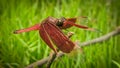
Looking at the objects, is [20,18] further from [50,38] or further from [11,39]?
[50,38]

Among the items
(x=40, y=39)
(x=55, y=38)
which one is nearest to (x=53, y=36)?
(x=55, y=38)

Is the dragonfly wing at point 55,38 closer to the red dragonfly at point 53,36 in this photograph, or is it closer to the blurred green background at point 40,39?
the red dragonfly at point 53,36

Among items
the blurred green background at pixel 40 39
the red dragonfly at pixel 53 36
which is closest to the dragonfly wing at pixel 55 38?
the red dragonfly at pixel 53 36

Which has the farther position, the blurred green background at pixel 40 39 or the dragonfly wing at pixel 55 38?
the blurred green background at pixel 40 39

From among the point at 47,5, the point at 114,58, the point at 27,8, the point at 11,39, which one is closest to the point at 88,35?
the point at 114,58

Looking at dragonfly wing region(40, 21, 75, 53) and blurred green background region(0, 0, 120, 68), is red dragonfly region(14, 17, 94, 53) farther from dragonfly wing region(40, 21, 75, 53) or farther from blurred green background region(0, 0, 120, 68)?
blurred green background region(0, 0, 120, 68)

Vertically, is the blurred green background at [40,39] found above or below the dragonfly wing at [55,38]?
below

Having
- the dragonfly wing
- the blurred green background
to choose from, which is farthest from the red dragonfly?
the blurred green background

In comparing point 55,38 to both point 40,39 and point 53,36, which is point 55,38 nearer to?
point 53,36
